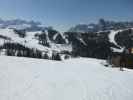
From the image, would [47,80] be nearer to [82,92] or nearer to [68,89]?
[68,89]

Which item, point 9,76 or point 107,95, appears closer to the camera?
point 107,95

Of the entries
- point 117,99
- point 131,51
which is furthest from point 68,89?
point 131,51

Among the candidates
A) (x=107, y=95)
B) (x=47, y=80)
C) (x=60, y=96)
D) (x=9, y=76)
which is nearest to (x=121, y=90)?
(x=107, y=95)

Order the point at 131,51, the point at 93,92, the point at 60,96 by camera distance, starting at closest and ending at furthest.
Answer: the point at 60,96
the point at 93,92
the point at 131,51

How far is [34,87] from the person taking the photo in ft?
41.4

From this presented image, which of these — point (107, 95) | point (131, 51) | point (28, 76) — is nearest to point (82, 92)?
point (107, 95)

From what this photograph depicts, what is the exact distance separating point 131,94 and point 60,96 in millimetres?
4492

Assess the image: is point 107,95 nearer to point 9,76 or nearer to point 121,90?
point 121,90

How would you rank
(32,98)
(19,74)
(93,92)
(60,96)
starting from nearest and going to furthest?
(32,98) < (60,96) < (93,92) < (19,74)

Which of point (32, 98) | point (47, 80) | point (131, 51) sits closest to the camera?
point (32, 98)

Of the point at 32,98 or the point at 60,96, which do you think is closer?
the point at 32,98

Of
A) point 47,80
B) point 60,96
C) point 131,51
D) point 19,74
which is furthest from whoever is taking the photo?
point 131,51

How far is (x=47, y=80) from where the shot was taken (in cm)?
1472

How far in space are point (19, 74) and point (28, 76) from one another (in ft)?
2.87
